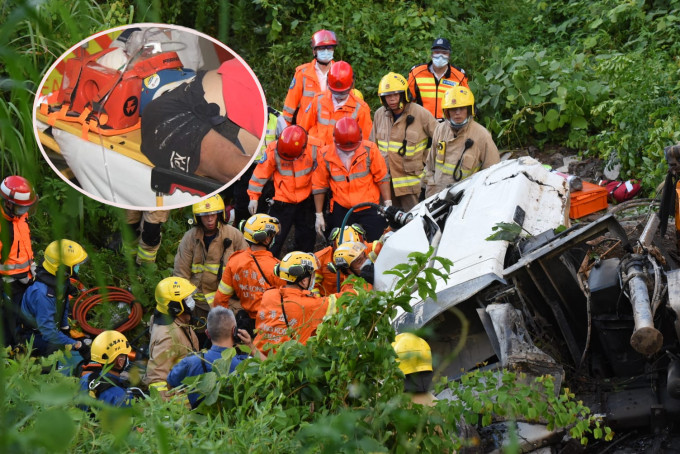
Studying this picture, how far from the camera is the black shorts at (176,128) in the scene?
1.86 metres

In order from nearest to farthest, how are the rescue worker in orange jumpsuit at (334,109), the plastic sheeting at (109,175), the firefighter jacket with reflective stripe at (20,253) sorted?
1. the plastic sheeting at (109,175)
2. the firefighter jacket with reflective stripe at (20,253)
3. the rescue worker in orange jumpsuit at (334,109)

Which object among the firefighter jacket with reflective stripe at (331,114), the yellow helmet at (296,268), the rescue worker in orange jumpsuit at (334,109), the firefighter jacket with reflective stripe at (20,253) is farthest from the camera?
the firefighter jacket with reflective stripe at (331,114)

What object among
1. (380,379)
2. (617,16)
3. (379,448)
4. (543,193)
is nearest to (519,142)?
(617,16)

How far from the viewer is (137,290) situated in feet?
5.33

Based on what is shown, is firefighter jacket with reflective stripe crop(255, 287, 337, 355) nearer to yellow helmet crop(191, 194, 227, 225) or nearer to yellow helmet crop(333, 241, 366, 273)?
yellow helmet crop(333, 241, 366, 273)

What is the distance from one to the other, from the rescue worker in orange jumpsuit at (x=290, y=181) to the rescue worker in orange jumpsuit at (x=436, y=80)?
1723 mm

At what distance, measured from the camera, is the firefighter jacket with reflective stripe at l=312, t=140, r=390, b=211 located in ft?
30.6

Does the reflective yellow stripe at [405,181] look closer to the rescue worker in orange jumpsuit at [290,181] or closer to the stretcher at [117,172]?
the rescue worker in orange jumpsuit at [290,181]

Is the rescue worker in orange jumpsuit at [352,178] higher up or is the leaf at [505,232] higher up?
the leaf at [505,232]

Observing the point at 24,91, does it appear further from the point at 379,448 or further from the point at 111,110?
the point at 379,448

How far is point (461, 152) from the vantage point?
9.10 m

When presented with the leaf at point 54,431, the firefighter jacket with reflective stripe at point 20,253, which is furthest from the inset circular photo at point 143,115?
the firefighter jacket with reflective stripe at point 20,253

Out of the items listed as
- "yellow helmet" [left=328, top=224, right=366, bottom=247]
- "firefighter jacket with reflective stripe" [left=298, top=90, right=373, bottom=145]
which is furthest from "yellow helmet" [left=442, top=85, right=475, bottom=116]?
"yellow helmet" [left=328, top=224, right=366, bottom=247]

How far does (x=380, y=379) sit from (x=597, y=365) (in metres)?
2.18
